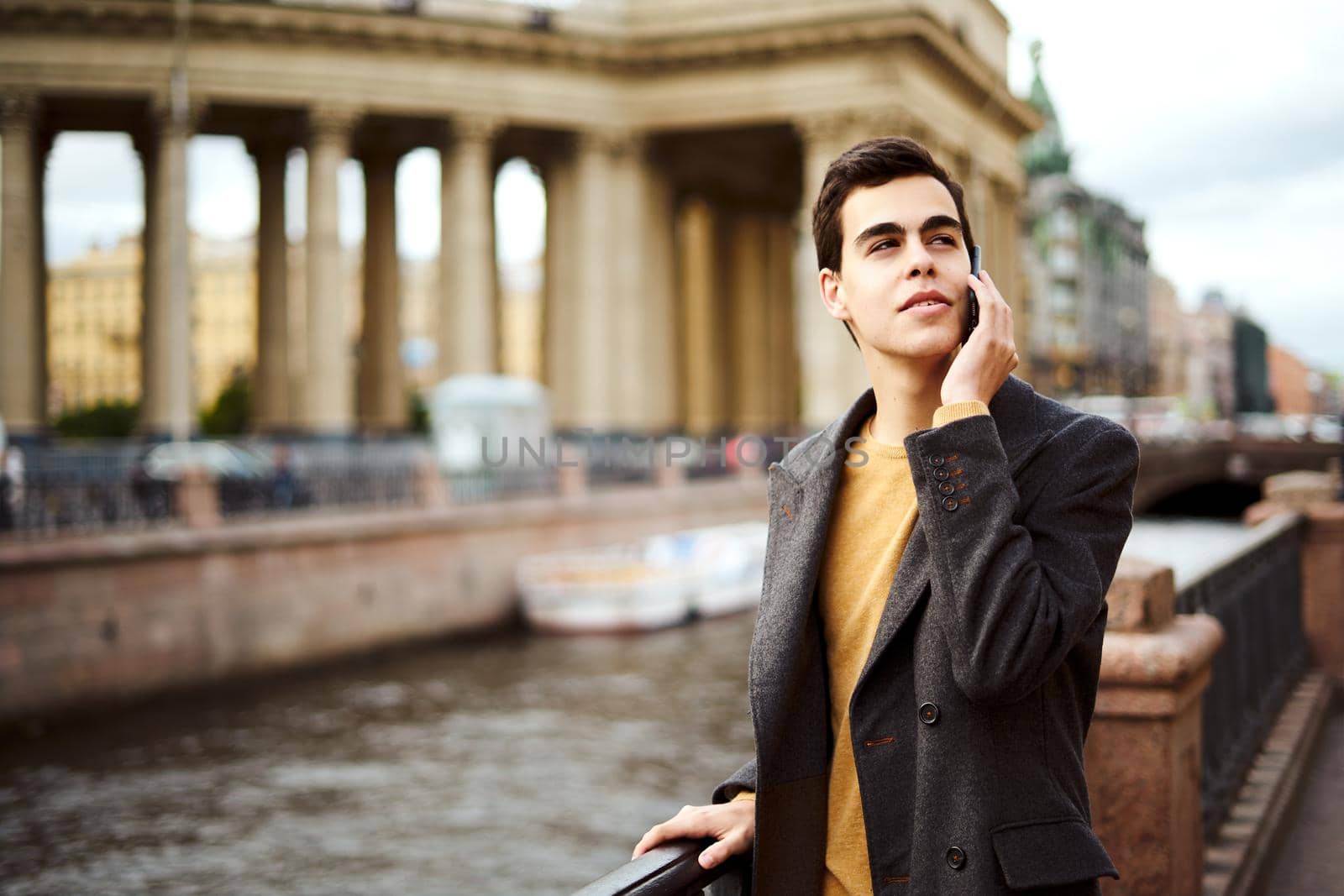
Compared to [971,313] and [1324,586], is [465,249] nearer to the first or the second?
[1324,586]

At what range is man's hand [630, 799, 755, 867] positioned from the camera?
2590mm

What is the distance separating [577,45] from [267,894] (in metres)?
33.9

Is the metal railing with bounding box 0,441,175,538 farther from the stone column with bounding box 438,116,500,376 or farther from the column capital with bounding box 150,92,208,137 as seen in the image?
the stone column with bounding box 438,116,500,376

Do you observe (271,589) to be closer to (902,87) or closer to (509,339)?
(902,87)

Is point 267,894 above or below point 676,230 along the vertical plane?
below

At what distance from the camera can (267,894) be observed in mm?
12586

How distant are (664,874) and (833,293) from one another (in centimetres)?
108

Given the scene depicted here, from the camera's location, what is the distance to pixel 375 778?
1602 cm

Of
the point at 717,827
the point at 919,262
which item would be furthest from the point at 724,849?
the point at 919,262

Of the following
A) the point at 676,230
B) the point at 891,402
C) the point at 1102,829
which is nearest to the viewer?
the point at 891,402

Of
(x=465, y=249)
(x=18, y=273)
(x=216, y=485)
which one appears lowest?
(x=216, y=485)

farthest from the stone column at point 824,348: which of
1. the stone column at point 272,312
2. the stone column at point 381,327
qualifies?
the stone column at point 272,312

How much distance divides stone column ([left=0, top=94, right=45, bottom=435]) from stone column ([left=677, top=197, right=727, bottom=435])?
77.1 feet

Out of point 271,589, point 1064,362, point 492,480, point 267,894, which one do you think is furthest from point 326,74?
point 1064,362
